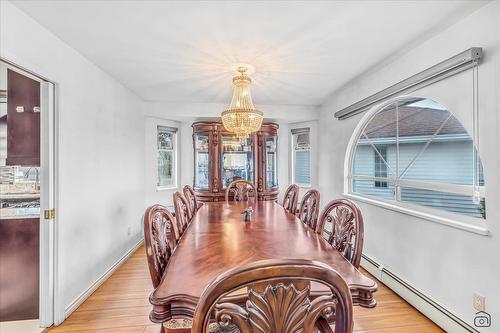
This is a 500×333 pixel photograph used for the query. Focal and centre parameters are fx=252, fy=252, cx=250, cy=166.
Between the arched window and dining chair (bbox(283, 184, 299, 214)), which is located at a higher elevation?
the arched window

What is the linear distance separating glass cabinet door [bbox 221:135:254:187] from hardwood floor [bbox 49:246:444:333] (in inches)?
92.5

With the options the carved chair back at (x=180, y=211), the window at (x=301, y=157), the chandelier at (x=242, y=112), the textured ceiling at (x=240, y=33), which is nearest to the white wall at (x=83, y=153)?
the textured ceiling at (x=240, y=33)

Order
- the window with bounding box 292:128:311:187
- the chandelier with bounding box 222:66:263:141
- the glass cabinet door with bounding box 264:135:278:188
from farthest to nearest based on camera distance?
the window with bounding box 292:128:311:187, the glass cabinet door with bounding box 264:135:278:188, the chandelier with bounding box 222:66:263:141

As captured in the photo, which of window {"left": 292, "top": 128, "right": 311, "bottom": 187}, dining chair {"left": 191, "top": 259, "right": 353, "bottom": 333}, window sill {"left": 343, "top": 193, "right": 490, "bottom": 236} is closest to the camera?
dining chair {"left": 191, "top": 259, "right": 353, "bottom": 333}

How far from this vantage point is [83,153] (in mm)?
2494

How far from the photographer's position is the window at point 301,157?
4.93 metres

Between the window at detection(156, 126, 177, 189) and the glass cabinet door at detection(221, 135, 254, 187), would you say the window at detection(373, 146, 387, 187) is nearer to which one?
the glass cabinet door at detection(221, 135, 254, 187)

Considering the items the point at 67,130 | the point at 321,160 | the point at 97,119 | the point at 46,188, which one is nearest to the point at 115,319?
the point at 46,188

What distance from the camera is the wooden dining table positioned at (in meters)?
1.04

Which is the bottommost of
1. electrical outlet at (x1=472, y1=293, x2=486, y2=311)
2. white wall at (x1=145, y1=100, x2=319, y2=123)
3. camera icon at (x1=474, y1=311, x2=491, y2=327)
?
camera icon at (x1=474, y1=311, x2=491, y2=327)

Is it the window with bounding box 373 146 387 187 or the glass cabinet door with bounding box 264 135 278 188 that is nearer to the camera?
the window with bounding box 373 146 387 187

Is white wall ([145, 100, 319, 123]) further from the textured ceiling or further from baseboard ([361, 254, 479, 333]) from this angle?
baseboard ([361, 254, 479, 333])

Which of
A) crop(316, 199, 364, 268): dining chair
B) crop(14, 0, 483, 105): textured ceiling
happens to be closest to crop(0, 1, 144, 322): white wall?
crop(14, 0, 483, 105): textured ceiling

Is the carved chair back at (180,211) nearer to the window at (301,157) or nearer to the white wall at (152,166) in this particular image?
the white wall at (152,166)
